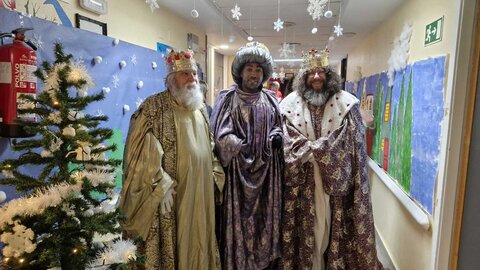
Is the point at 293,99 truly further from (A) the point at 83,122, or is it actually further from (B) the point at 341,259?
(A) the point at 83,122

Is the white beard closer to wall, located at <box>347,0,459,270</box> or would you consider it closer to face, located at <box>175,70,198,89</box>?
face, located at <box>175,70,198,89</box>

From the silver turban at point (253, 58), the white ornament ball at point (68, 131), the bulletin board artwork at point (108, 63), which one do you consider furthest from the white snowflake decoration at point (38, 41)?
the silver turban at point (253, 58)

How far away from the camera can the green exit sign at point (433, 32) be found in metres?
1.85

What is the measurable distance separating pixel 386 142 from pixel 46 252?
2816 millimetres

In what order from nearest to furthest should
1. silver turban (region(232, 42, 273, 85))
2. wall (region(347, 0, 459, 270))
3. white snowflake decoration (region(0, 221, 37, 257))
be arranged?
white snowflake decoration (region(0, 221, 37, 257))
wall (region(347, 0, 459, 270))
silver turban (region(232, 42, 273, 85))

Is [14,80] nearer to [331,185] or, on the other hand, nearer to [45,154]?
[45,154]

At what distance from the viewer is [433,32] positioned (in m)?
1.94

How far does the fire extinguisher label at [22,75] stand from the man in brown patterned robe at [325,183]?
144cm

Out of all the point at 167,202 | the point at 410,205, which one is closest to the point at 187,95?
the point at 167,202

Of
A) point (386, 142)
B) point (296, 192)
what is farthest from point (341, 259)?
point (386, 142)

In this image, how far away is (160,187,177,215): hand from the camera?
1.73 meters

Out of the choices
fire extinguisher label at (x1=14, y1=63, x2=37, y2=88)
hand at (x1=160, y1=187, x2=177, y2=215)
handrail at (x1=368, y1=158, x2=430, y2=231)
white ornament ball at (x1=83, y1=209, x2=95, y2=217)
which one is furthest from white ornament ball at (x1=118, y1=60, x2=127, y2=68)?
handrail at (x1=368, y1=158, x2=430, y2=231)

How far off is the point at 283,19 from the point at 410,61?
2117 millimetres

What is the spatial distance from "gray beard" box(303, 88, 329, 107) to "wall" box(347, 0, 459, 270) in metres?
0.69
